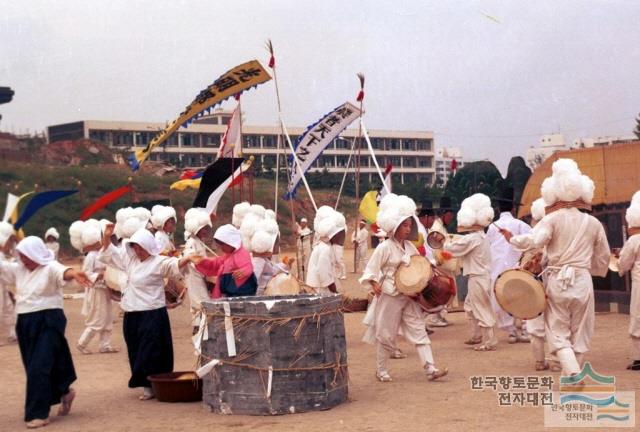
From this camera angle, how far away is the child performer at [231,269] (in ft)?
31.8

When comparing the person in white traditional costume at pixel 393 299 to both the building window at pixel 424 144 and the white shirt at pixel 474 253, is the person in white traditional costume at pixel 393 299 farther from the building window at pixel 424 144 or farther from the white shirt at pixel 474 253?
the building window at pixel 424 144

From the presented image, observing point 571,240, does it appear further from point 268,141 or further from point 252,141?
point 268,141

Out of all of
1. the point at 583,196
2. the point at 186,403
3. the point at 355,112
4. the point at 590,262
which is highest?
the point at 355,112

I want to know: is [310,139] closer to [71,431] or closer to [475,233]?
[475,233]

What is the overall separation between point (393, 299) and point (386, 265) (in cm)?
34

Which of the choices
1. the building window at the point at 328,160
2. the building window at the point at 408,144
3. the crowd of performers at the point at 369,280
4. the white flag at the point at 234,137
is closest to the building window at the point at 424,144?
the building window at the point at 408,144

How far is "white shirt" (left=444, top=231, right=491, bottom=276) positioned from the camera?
40.7 feet

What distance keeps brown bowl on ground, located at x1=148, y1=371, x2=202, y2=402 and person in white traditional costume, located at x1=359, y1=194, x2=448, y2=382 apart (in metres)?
1.82

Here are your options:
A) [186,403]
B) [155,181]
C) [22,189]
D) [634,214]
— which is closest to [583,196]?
[634,214]

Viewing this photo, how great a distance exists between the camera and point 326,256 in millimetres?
12188

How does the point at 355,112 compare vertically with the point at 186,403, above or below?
above

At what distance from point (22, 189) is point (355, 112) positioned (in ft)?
101

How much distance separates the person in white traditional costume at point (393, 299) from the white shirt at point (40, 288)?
2.88 m

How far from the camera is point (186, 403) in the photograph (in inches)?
356
